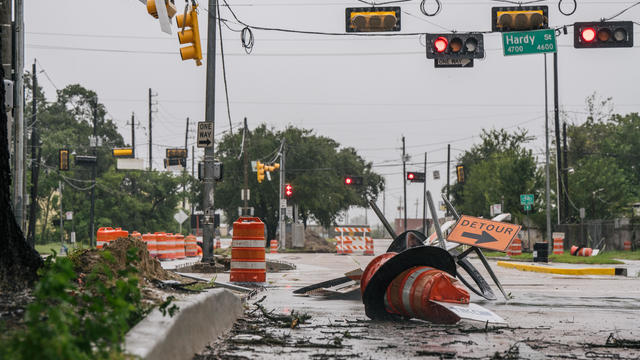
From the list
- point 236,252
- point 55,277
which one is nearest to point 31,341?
point 55,277

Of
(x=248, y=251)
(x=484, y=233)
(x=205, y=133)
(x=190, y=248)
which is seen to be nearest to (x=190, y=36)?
(x=248, y=251)

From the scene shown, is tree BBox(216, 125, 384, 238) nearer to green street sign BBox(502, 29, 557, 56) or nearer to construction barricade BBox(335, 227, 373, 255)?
construction barricade BBox(335, 227, 373, 255)

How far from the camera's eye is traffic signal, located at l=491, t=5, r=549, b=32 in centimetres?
1766

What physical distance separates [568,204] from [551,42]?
108 feet

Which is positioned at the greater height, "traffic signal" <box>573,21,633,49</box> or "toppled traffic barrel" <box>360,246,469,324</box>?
"traffic signal" <box>573,21,633,49</box>

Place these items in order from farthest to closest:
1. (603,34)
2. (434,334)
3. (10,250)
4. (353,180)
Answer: (353,180)
(603,34)
(434,334)
(10,250)

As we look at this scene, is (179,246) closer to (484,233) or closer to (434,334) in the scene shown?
(484,233)

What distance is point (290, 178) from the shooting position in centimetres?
6238

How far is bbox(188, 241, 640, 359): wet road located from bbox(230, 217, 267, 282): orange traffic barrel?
8.40ft

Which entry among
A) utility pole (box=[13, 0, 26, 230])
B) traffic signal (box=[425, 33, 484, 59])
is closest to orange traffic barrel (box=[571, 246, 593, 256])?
traffic signal (box=[425, 33, 484, 59])

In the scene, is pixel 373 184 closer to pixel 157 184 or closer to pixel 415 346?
pixel 157 184

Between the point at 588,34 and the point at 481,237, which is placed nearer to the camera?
the point at 481,237

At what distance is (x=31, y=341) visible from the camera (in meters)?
3.43

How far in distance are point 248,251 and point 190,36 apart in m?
4.19
